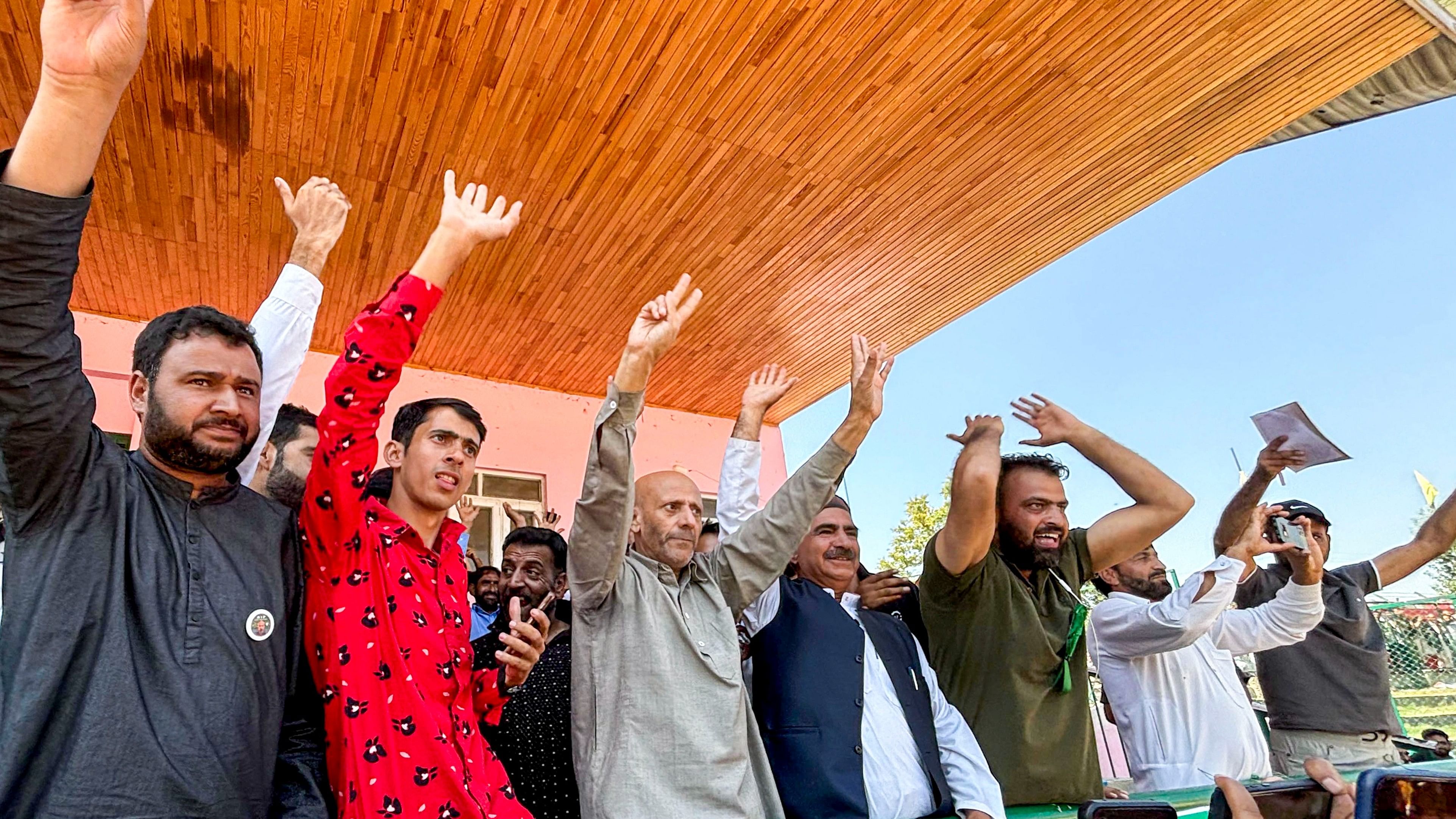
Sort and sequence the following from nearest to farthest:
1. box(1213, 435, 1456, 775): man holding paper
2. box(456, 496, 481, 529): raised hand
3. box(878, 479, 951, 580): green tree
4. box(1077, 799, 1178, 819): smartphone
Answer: box(1077, 799, 1178, 819): smartphone → box(456, 496, 481, 529): raised hand → box(1213, 435, 1456, 775): man holding paper → box(878, 479, 951, 580): green tree

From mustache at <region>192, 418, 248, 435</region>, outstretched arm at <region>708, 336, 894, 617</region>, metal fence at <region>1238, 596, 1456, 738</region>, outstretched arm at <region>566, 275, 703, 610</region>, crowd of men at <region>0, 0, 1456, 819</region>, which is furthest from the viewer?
metal fence at <region>1238, 596, 1456, 738</region>

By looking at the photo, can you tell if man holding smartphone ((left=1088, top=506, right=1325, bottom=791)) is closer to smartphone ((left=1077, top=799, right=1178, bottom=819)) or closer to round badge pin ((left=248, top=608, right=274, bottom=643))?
smartphone ((left=1077, top=799, right=1178, bottom=819))

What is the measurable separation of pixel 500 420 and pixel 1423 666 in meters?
7.29

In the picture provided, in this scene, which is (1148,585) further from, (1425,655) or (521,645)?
(1425,655)

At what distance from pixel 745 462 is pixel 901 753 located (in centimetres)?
94

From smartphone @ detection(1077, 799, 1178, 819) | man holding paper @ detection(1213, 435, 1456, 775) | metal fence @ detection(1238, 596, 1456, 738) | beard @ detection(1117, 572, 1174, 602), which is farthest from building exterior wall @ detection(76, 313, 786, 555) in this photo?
smartphone @ detection(1077, 799, 1178, 819)

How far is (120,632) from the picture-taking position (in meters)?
1.20

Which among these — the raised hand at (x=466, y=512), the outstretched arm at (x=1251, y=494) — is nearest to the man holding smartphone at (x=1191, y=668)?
the outstretched arm at (x=1251, y=494)

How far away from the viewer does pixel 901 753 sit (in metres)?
2.18

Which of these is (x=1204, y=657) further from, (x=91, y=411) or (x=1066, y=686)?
(x=91, y=411)

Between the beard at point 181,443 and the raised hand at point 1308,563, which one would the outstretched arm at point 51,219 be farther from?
the raised hand at point 1308,563

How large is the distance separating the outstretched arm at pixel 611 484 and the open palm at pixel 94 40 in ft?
3.29

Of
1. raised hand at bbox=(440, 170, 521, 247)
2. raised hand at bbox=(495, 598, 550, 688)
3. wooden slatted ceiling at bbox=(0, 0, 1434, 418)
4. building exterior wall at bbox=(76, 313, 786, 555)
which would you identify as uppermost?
wooden slatted ceiling at bbox=(0, 0, 1434, 418)

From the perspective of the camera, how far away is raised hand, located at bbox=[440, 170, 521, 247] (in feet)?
5.36
